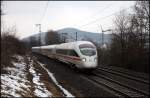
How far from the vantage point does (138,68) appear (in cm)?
3231

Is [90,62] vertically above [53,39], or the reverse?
[53,39]

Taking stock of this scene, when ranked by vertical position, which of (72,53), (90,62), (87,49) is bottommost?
(90,62)

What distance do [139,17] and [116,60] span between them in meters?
7.22

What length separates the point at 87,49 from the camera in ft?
86.8

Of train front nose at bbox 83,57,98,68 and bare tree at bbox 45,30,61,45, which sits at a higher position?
bare tree at bbox 45,30,61,45

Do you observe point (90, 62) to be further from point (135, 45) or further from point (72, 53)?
point (135, 45)

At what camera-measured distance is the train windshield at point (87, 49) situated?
2620 centimetres

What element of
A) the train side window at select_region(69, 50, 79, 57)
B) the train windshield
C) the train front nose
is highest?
the train windshield

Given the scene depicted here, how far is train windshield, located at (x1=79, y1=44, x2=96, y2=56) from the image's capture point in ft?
86.0

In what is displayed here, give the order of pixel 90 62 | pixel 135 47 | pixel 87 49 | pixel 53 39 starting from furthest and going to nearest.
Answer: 1. pixel 53 39
2. pixel 135 47
3. pixel 87 49
4. pixel 90 62

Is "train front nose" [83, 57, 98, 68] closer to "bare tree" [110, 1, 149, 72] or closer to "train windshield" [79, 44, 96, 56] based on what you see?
"train windshield" [79, 44, 96, 56]

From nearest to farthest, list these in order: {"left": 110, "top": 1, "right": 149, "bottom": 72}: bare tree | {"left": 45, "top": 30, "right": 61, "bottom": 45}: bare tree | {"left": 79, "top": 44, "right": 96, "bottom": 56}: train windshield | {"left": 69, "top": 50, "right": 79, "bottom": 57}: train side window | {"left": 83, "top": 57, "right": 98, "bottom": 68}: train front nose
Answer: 1. {"left": 83, "top": 57, "right": 98, "bottom": 68}: train front nose
2. {"left": 79, "top": 44, "right": 96, "bottom": 56}: train windshield
3. {"left": 69, "top": 50, "right": 79, "bottom": 57}: train side window
4. {"left": 110, "top": 1, "right": 149, "bottom": 72}: bare tree
5. {"left": 45, "top": 30, "right": 61, "bottom": 45}: bare tree

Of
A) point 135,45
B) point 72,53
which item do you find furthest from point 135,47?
point 72,53

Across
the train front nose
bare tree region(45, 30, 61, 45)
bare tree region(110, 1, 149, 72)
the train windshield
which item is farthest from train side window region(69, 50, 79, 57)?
bare tree region(45, 30, 61, 45)
